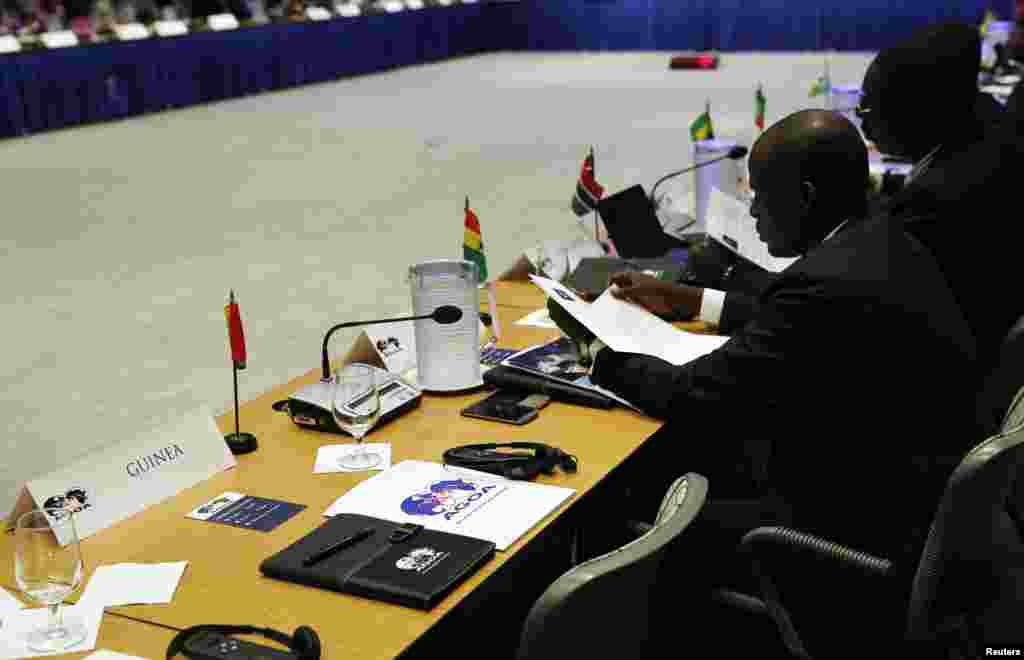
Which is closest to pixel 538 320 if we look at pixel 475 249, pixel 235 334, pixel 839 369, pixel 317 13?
pixel 475 249

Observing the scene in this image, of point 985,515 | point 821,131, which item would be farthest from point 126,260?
point 985,515

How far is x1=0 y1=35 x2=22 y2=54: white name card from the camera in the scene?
11.1 meters

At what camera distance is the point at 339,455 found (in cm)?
230

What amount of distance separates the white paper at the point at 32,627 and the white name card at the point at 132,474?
0.76 ft

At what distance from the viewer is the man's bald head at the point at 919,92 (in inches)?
134

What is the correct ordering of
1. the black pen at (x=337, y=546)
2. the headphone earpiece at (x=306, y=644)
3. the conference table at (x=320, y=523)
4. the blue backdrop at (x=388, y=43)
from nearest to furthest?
1. the headphone earpiece at (x=306, y=644)
2. the conference table at (x=320, y=523)
3. the black pen at (x=337, y=546)
4. the blue backdrop at (x=388, y=43)

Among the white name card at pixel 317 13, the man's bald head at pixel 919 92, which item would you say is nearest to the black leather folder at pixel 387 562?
the man's bald head at pixel 919 92

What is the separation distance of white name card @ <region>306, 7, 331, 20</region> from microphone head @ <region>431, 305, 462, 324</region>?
13.5 meters

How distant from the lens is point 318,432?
245 centimetres

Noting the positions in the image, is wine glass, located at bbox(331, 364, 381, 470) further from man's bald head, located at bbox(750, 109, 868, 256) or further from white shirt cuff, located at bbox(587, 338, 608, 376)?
man's bald head, located at bbox(750, 109, 868, 256)

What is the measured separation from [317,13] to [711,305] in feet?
44.2

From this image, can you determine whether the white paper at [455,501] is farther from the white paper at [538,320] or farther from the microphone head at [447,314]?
the white paper at [538,320]

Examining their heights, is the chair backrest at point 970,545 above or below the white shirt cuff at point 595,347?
below

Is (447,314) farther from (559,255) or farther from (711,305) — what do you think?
(559,255)
